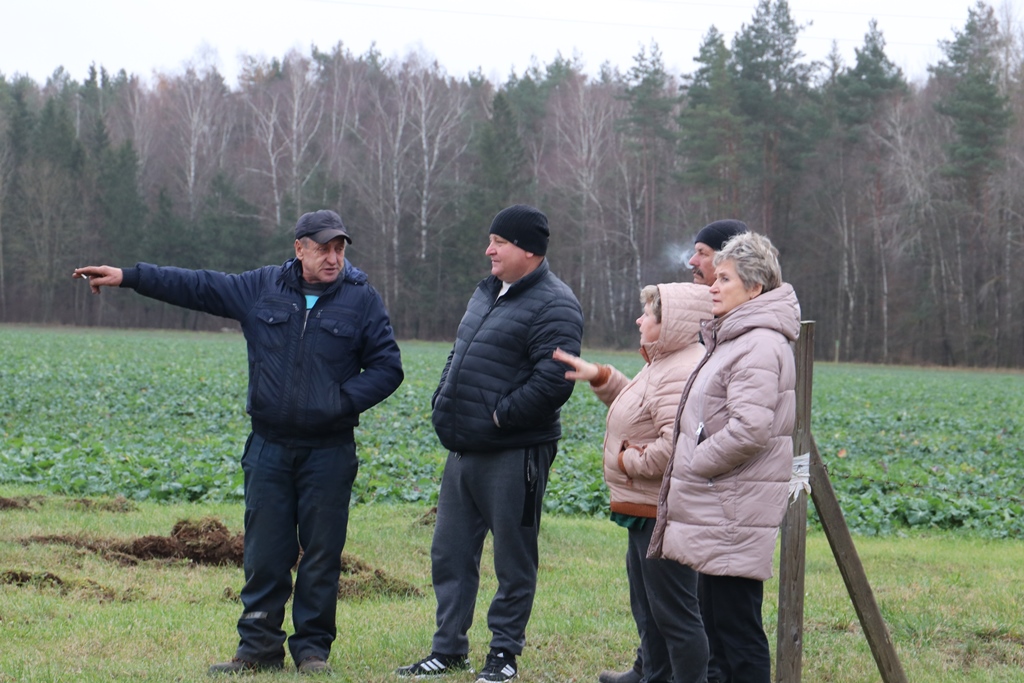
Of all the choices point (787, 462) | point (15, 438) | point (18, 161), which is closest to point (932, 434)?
point (15, 438)

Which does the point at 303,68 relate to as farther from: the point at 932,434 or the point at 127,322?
the point at 932,434

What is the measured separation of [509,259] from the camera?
5.25 metres

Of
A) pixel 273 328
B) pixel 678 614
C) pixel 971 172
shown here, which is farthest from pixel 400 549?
pixel 971 172

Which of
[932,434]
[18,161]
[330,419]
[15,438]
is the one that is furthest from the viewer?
[18,161]

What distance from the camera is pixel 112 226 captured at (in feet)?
205

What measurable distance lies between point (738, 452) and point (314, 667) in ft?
7.70

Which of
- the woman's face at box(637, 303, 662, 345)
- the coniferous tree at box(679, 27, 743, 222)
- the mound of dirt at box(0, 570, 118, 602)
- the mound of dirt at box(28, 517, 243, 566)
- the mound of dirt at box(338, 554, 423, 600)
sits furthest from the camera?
the coniferous tree at box(679, 27, 743, 222)

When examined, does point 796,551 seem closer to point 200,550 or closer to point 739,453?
point 739,453

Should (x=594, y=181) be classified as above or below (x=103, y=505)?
above

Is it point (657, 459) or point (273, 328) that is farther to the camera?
point (273, 328)

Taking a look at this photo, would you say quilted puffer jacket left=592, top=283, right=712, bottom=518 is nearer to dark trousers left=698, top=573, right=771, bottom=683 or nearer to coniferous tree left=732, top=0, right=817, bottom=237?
dark trousers left=698, top=573, right=771, bottom=683

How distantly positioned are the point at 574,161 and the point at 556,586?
5353 centimetres

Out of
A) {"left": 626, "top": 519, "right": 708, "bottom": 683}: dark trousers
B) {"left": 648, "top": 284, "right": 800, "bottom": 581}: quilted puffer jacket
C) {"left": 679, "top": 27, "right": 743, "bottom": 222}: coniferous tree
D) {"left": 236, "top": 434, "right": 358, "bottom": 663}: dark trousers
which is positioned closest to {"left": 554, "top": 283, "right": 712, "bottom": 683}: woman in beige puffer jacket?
{"left": 626, "top": 519, "right": 708, "bottom": 683}: dark trousers

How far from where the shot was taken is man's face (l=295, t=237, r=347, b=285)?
5297 millimetres
